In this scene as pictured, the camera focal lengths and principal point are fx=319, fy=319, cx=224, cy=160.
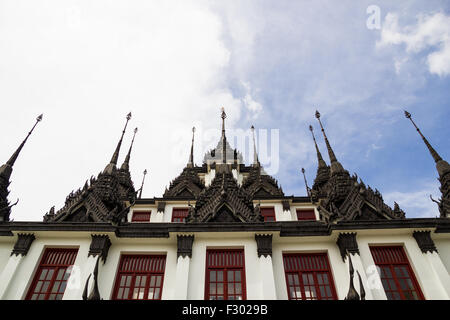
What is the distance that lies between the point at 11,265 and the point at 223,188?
35.7ft

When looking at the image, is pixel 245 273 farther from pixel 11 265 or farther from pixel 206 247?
pixel 11 265

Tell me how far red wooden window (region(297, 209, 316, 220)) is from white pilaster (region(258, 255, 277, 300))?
1040cm

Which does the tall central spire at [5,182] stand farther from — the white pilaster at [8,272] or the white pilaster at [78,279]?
the white pilaster at [78,279]

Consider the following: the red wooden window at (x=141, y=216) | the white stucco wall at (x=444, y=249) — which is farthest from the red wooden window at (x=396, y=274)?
the red wooden window at (x=141, y=216)

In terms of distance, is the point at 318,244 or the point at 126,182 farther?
the point at 126,182

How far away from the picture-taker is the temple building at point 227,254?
13812mm

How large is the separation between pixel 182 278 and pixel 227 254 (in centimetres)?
250

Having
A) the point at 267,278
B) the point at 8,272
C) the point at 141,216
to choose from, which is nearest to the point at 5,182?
the point at 8,272

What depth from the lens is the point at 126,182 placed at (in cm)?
2914

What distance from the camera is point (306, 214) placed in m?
24.7

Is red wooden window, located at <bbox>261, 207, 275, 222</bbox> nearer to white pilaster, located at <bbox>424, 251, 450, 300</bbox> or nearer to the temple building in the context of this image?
the temple building

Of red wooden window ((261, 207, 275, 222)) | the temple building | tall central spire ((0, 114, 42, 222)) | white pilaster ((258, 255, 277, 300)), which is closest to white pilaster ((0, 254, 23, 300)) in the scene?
the temple building
